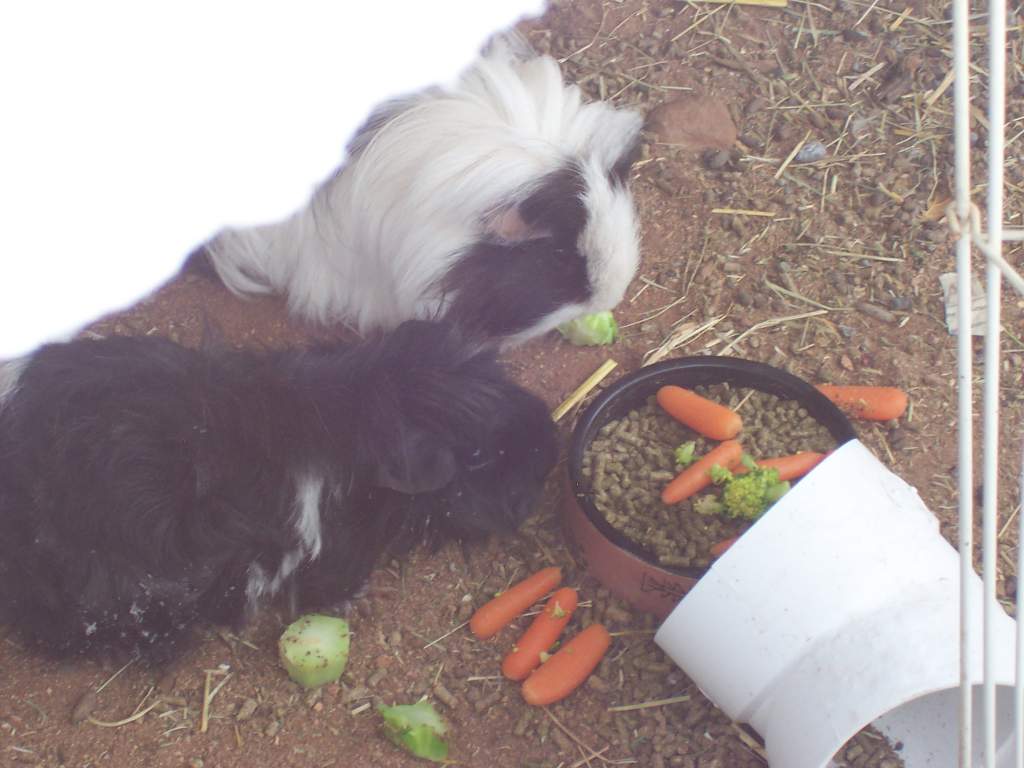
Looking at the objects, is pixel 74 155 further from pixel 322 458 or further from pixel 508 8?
pixel 508 8

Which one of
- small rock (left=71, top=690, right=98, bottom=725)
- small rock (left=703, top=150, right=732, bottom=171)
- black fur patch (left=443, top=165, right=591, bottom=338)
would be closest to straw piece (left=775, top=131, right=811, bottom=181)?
small rock (left=703, top=150, right=732, bottom=171)

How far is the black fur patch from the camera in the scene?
6.52 feet

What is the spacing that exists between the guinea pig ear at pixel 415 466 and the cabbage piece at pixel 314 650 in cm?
30

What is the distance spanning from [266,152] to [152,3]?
36 centimetres

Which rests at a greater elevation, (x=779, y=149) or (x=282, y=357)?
(x=282, y=357)

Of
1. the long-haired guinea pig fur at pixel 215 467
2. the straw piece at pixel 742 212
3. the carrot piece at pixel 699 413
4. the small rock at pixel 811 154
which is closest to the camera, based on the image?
the long-haired guinea pig fur at pixel 215 467

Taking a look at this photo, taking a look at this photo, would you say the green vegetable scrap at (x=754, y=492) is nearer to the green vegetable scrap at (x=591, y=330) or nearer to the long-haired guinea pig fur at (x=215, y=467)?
the long-haired guinea pig fur at (x=215, y=467)

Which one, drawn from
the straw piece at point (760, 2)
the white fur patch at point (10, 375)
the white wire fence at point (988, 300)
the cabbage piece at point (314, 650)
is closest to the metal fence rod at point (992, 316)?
the white wire fence at point (988, 300)

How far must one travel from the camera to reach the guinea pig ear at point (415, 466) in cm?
163

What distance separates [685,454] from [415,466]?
1.60 ft

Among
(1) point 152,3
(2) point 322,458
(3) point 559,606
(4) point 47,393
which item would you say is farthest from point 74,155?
(3) point 559,606

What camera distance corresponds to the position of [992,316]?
1007 mm

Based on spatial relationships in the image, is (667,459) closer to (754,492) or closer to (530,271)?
(754,492)

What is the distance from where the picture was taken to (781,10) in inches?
115
